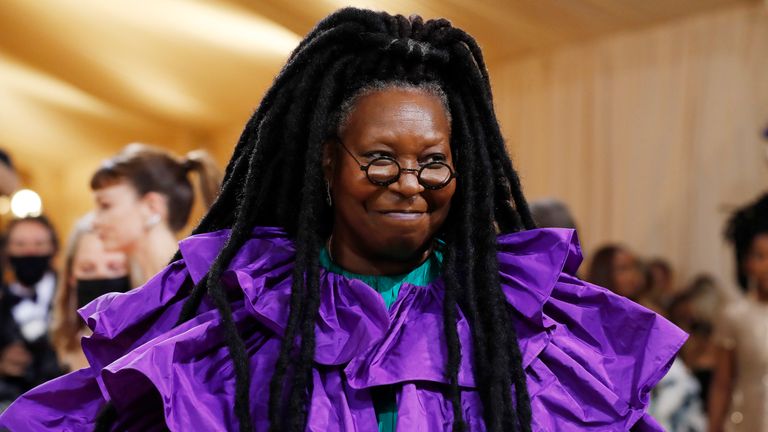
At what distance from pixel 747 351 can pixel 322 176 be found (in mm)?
2598

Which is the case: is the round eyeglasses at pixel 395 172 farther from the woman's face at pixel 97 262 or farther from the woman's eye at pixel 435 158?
the woman's face at pixel 97 262

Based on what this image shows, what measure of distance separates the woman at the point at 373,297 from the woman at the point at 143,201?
41.0 inches

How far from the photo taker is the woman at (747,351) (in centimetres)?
365

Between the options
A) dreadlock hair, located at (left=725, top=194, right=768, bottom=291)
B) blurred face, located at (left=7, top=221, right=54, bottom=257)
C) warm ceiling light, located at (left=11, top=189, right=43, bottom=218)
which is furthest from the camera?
warm ceiling light, located at (left=11, top=189, right=43, bottom=218)

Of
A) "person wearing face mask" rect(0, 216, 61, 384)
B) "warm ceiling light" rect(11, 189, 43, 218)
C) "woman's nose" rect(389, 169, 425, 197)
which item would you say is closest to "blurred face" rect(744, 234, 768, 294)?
"woman's nose" rect(389, 169, 425, 197)

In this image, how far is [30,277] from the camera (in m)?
4.51

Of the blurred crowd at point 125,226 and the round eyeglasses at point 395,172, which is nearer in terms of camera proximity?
the round eyeglasses at point 395,172

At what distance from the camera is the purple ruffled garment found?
1.51 meters

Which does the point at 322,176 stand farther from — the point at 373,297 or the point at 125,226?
the point at 125,226

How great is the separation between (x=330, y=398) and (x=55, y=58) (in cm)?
Result: 476

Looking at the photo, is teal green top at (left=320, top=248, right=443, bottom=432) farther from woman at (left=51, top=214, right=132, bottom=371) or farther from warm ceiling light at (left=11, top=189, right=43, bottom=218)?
warm ceiling light at (left=11, top=189, right=43, bottom=218)

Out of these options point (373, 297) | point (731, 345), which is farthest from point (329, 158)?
point (731, 345)

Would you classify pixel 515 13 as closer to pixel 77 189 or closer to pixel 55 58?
pixel 55 58

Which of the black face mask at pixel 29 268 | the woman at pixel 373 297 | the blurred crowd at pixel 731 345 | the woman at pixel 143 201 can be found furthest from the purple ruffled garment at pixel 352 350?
the black face mask at pixel 29 268
